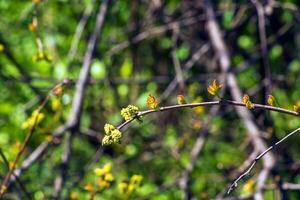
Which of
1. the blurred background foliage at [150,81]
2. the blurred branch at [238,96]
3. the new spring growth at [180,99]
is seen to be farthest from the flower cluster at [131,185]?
the new spring growth at [180,99]

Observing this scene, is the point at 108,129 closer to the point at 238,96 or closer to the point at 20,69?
the point at 238,96

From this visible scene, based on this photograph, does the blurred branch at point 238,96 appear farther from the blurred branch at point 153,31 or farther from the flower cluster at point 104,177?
the flower cluster at point 104,177

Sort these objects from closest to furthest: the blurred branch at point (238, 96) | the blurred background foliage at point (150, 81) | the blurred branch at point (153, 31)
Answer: the blurred branch at point (238, 96) < the blurred background foliage at point (150, 81) < the blurred branch at point (153, 31)

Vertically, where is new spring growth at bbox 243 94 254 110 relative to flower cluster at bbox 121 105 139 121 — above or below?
below

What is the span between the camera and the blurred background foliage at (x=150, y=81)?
11.6 feet

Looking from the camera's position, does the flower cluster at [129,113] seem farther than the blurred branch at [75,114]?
No

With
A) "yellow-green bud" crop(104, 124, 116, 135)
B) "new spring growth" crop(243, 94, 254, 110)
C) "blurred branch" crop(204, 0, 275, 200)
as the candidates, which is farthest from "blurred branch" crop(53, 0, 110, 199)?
"new spring growth" crop(243, 94, 254, 110)

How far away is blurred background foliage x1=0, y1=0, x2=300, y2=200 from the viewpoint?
3.54 m

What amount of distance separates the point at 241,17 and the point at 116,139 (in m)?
2.55

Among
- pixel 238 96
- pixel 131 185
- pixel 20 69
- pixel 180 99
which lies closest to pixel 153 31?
pixel 20 69

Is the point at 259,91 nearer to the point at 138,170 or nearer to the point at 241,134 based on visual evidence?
the point at 241,134

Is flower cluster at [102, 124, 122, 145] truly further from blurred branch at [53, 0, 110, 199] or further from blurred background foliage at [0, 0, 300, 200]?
blurred background foliage at [0, 0, 300, 200]

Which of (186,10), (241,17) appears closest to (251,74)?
(241,17)

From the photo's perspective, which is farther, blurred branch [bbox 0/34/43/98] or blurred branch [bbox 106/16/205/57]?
blurred branch [bbox 106/16/205/57]
